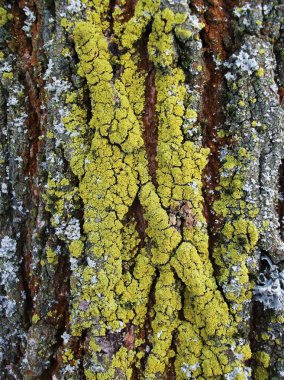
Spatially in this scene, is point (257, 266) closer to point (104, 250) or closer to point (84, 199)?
point (104, 250)

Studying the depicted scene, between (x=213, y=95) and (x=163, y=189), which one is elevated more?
(x=213, y=95)

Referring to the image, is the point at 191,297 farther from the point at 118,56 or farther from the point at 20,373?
the point at 118,56

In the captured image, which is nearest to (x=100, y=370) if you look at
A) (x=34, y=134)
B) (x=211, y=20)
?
(x=34, y=134)

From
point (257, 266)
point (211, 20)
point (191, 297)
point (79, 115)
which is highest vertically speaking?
point (211, 20)

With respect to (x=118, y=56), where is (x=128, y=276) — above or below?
below

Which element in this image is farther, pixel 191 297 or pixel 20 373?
pixel 20 373

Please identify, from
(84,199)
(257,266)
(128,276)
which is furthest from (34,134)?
(257,266)
